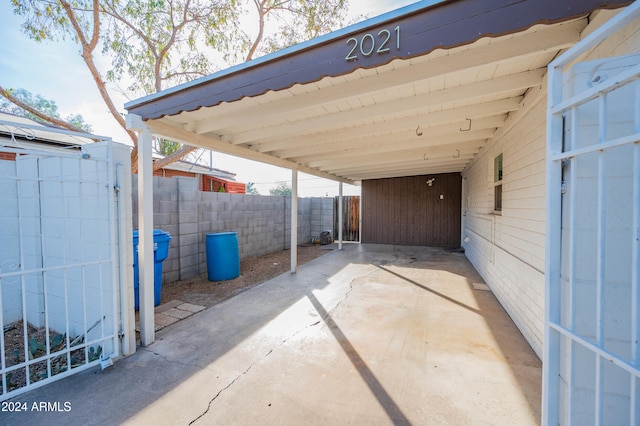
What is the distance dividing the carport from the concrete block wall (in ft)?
4.88

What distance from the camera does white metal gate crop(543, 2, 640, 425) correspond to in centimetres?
105

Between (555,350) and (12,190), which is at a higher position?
(12,190)

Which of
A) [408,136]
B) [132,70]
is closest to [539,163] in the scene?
[408,136]

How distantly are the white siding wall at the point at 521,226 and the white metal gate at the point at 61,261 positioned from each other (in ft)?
12.7

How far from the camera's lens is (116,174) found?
2273 millimetres

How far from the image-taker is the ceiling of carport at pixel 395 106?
180 cm

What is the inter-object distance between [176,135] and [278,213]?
479 cm

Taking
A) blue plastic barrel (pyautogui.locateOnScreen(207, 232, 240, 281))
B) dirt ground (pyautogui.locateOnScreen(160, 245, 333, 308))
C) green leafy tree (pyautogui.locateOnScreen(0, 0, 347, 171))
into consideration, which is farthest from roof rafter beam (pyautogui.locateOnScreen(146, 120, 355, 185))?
green leafy tree (pyautogui.locateOnScreen(0, 0, 347, 171))

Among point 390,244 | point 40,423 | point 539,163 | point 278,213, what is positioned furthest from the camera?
point 390,244

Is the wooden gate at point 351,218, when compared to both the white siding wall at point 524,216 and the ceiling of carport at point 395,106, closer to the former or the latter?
the ceiling of carport at point 395,106

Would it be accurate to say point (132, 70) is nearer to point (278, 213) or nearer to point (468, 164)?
point (278, 213)

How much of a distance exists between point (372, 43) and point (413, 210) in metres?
7.82

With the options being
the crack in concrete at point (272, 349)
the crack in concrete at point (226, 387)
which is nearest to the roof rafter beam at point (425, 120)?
the crack in concrete at point (272, 349)

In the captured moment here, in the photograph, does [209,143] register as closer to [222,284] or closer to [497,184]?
[222,284]
